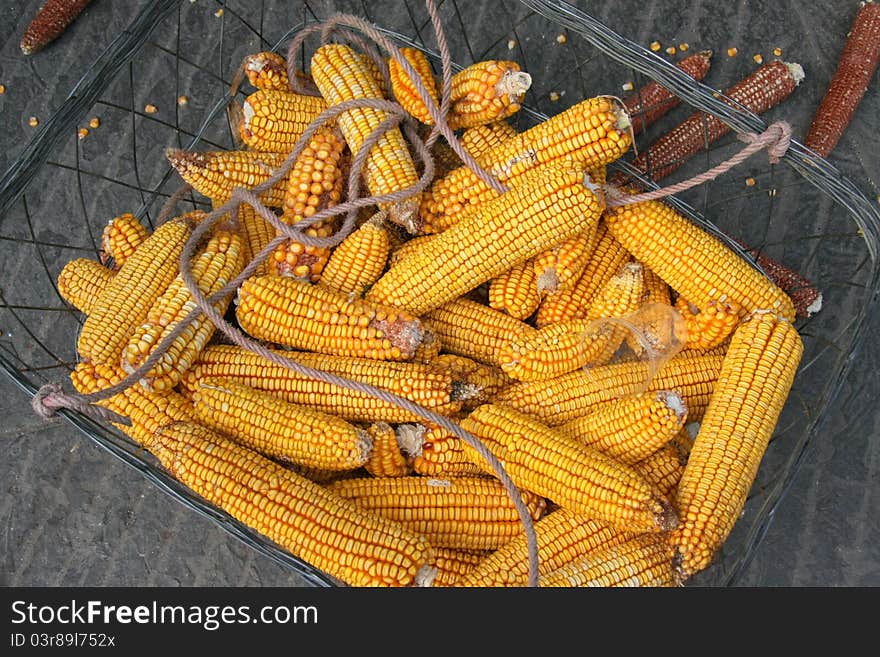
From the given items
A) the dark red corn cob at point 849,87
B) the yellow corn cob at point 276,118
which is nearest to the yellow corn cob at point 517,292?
the yellow corn cob at point 276,118

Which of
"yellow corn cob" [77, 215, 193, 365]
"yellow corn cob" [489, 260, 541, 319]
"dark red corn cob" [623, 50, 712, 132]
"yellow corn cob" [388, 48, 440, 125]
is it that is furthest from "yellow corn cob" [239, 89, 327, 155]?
"dark red corn cob" [623, 50, 712, 132]

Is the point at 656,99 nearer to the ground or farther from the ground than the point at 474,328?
farther from the ground

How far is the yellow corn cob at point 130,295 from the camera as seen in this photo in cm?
268

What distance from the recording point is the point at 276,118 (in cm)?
295

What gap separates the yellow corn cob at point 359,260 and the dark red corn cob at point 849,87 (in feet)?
7.62

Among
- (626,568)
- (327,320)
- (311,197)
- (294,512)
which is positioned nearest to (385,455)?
(294,512)

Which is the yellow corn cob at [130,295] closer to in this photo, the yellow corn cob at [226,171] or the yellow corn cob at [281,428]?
the yellow corn cob at [226,171]

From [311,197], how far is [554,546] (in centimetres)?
155

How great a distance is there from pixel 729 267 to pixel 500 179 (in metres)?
0.91

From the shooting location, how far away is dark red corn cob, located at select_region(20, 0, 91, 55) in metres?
4.23

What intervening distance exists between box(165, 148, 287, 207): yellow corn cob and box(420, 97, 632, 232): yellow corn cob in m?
0.63

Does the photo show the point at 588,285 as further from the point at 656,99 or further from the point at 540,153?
the point at 656,99

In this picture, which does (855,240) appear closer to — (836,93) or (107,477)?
(836,93)

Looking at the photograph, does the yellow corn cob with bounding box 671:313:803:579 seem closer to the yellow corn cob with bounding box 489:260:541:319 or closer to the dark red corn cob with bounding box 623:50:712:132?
the yellow corn cob with bounding box 489:260:541:319
